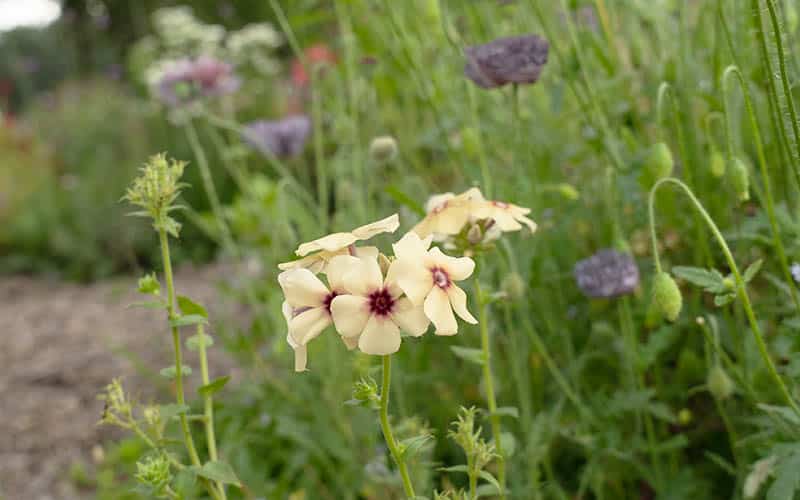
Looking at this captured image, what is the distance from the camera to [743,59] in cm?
127

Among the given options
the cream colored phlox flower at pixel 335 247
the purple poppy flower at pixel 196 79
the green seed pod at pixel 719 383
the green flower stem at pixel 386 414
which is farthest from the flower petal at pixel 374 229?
the purple poppy flower at pixel 196 79

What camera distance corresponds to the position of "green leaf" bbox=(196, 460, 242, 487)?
781mm

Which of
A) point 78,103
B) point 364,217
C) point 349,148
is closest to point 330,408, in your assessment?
point 364,217

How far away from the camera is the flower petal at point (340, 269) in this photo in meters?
0.61

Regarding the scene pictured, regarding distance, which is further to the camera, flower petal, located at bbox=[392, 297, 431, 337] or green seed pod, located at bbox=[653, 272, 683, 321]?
green seed pod, located at bbox=[653, 272, 683, 321]

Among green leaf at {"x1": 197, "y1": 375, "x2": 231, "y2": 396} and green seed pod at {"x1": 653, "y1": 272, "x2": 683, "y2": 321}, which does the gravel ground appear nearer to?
green leaf at {"x1": 197, "y1": 375, "x2": 231, "y2": 396}

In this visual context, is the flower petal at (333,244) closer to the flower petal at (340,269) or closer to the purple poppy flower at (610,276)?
the flower petal at (340,269)

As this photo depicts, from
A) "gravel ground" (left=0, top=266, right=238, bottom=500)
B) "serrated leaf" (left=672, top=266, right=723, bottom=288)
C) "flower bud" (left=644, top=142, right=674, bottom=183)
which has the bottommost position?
"gravel ground" (left=0, top=266, right=238, bottom=500)

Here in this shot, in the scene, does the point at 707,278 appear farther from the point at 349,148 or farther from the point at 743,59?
the point at 349,148

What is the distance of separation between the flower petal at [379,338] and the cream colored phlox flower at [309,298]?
35 millimetres

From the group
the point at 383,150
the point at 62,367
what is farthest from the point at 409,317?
the point at 62,367

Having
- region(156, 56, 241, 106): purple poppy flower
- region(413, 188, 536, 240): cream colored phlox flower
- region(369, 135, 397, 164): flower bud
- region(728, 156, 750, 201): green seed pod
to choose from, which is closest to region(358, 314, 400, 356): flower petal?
region(413, 188, 536, 240): cream colored phlox flower

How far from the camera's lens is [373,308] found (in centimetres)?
61

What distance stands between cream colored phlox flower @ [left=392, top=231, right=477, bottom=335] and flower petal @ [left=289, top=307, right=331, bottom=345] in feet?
0.22
